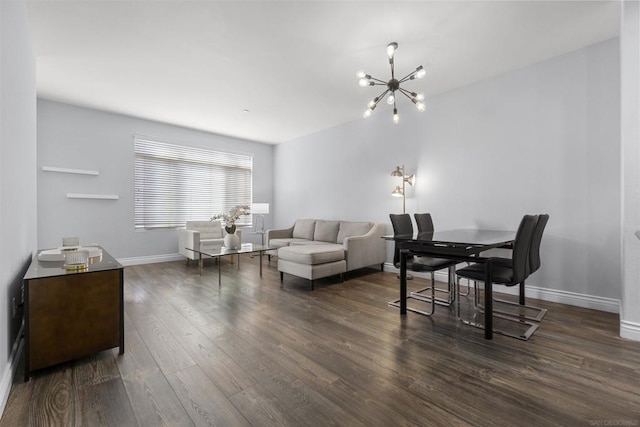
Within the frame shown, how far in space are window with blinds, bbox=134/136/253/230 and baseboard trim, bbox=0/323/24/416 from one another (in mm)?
3441

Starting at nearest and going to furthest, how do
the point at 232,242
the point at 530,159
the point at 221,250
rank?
the point at 530,159 < the point at 221,250 < the point at 232,242

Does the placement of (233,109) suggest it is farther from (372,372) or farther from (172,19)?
(372,372)

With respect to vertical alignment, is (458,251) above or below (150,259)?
above

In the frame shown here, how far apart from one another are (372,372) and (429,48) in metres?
2.95

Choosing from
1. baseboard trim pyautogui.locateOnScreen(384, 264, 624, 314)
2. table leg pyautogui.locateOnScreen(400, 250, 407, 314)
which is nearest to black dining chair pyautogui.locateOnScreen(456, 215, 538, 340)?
table leg pyautogui.locateOnScreen(400, 250, 407, 314)

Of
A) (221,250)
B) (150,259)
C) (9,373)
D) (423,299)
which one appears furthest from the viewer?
(150,259)

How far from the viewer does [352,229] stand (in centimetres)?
477

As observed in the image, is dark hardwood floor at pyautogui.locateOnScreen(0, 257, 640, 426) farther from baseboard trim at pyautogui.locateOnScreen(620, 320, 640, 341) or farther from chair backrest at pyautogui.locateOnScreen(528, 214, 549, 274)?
chair backrest at pyautogui.locateOnScreen(528, 214, 549, 274)

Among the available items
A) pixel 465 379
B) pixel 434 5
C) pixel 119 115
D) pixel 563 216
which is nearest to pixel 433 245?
pixel 465 379

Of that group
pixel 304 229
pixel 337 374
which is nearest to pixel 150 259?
pixel 304 229

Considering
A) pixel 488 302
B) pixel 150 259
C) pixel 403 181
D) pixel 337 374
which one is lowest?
pixel 337 374

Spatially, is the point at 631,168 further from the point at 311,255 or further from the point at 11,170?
the point at 11,170

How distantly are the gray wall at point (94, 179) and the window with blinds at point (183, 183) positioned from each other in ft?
0.54

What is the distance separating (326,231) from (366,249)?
3.61 feet
